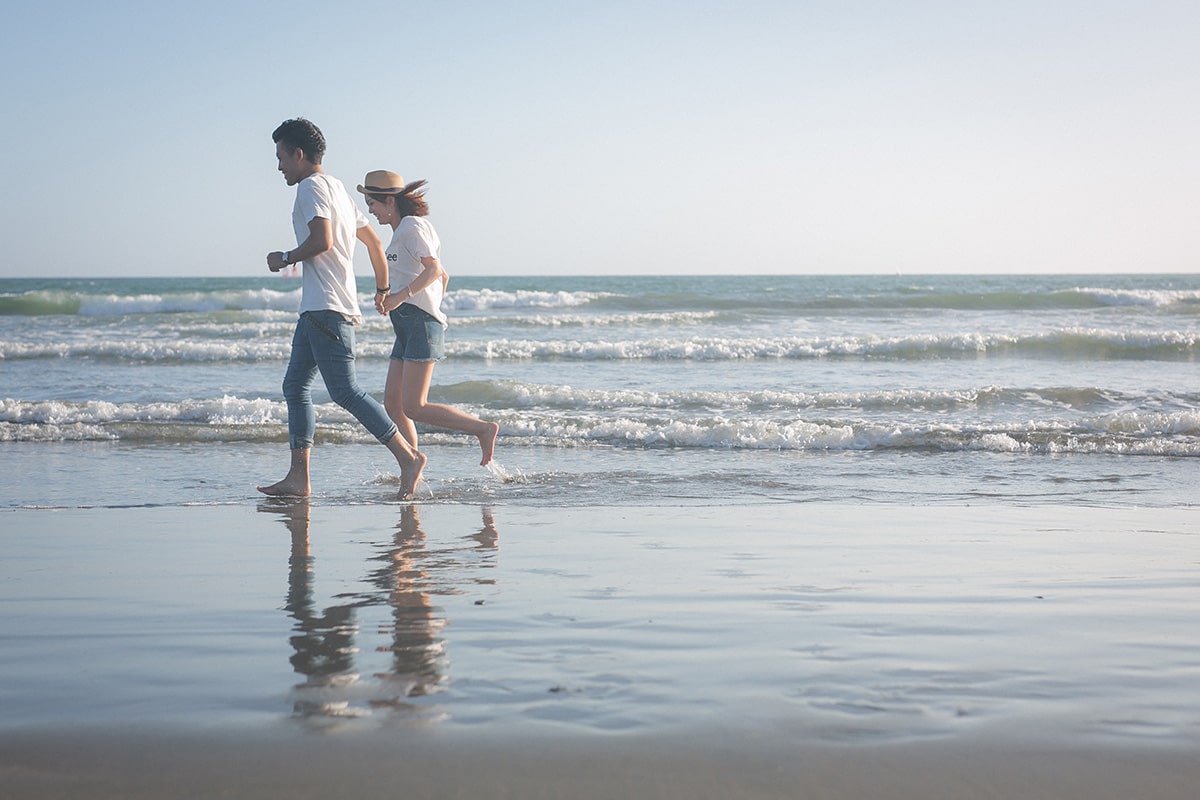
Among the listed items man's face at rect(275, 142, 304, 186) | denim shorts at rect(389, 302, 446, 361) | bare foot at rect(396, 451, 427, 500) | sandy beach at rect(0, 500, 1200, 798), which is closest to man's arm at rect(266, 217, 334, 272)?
man's face at rect(275, 142, 304, 186)

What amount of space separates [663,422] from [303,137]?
4.05 metres

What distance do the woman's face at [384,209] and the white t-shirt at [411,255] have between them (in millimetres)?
75

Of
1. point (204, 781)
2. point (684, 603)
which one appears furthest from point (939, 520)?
point (204, 781)

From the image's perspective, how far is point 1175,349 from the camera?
1553 centimetres

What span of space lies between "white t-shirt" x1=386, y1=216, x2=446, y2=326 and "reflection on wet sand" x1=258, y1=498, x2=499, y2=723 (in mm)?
1451

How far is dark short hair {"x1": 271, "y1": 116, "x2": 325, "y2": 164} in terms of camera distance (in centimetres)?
523

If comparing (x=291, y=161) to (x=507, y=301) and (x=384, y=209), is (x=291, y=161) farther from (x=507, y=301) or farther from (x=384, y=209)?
(x=507, y=301)

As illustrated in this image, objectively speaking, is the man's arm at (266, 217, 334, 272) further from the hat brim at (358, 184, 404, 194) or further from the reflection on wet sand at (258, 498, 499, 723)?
the reflection on wet sand at (258, 498, 499, 723)

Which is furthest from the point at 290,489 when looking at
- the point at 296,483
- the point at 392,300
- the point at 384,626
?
the point at 384,626

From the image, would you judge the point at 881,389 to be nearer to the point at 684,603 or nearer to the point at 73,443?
the point at 73,443

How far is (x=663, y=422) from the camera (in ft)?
27.9

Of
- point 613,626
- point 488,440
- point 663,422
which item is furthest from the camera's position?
point 663,422

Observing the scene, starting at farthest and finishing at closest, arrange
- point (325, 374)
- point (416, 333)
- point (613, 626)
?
point (416, 333), point (325, 374), point (613, 626)

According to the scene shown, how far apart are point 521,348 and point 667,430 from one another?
785 cm
